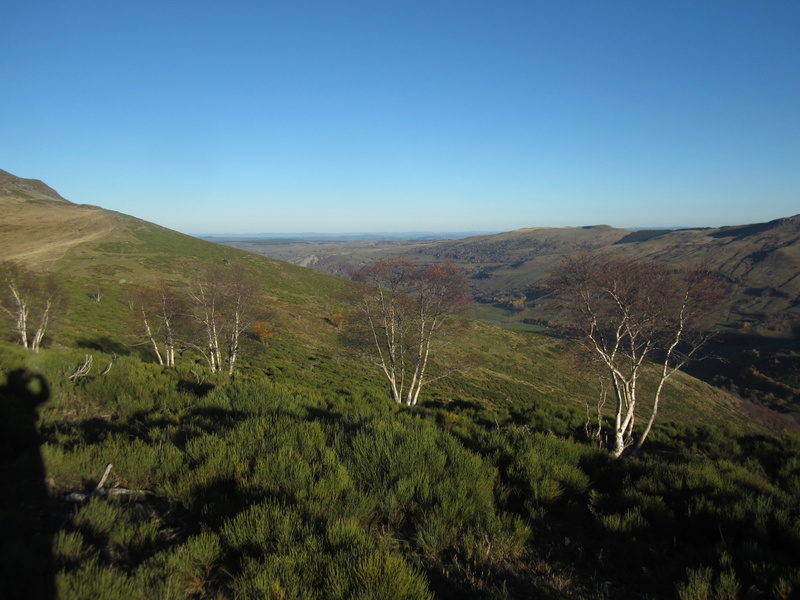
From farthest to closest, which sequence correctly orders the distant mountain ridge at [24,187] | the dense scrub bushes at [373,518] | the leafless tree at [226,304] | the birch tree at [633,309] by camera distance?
the distant mountain ridge at [24,187] < the leafless tree at [226,304] < the birch tree at [633,309] < the dense scrub bushes at [373,518]

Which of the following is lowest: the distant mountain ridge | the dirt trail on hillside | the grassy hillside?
the grassy hillside

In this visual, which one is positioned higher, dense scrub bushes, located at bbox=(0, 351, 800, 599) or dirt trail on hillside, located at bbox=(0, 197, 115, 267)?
dirt trail on hillside, located at bbox=(0, 197, 115, 267)

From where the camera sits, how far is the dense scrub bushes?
2.63 metres

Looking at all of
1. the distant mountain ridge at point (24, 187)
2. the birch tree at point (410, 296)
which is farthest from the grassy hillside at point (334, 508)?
the distant mountain ridge at point (24, 187)

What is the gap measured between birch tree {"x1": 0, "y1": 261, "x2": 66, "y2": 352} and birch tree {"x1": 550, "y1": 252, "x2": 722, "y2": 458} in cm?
2547

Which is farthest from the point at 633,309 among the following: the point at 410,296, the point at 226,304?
the point at 226,304

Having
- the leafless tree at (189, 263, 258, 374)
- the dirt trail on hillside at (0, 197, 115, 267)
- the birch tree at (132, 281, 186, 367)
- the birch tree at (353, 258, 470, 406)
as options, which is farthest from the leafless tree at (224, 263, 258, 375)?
the dirt trail on hillside at (0, 197, 115, 267)

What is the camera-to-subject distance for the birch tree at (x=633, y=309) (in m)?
11.1

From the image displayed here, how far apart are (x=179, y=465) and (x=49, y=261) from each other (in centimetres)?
5668

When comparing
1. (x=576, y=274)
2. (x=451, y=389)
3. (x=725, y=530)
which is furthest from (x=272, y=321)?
(x=725, y=530)

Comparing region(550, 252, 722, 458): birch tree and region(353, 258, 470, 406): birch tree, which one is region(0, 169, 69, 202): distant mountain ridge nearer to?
region(353, 258, 470, 406): birch tree

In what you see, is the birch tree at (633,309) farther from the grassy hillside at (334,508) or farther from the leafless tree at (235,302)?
the leafless tree at (235,302)

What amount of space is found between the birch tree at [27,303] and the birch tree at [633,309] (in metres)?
25.5

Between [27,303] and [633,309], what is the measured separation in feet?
96.7
